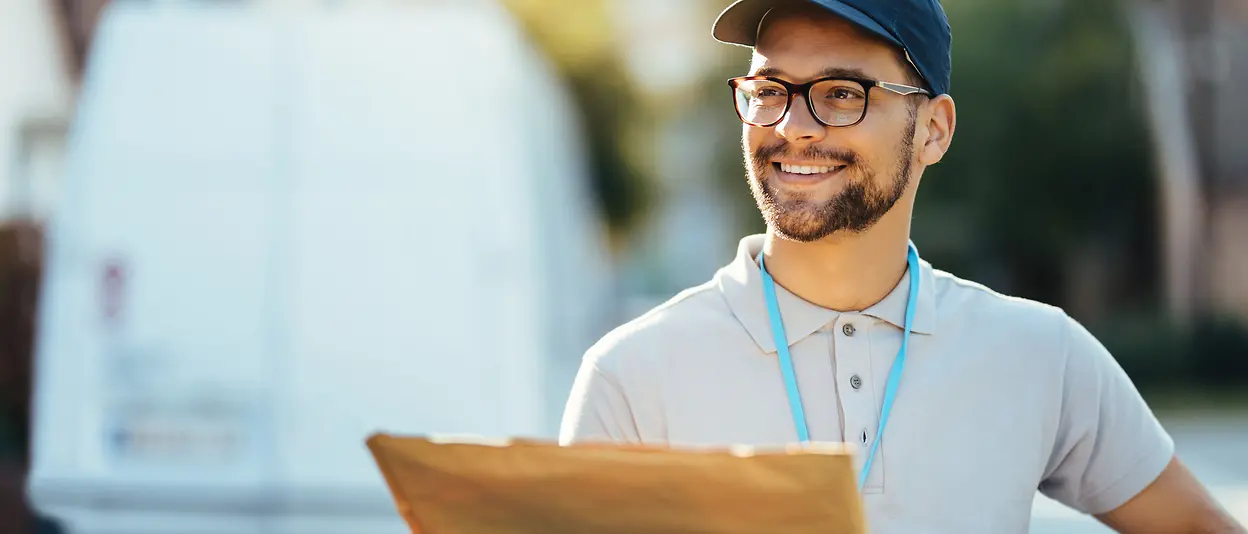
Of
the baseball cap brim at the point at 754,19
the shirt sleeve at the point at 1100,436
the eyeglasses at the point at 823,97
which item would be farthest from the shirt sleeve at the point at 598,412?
the shirt sleeve at the point at 1100,436

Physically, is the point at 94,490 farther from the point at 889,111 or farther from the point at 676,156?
the point at 676,156

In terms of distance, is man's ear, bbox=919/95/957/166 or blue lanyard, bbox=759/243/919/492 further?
man's ear, bbox=919/95/957/166

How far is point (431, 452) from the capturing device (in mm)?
1667

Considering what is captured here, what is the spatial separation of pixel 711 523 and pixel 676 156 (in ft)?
85.1

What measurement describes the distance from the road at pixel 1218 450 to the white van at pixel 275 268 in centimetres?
445

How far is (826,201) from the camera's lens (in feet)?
7.00

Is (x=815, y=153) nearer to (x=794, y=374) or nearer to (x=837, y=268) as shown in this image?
(x=837, y=268)

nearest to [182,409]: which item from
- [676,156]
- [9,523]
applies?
[9,523]

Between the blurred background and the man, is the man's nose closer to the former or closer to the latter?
the man

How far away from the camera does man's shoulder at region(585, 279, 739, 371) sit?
6.95 feet

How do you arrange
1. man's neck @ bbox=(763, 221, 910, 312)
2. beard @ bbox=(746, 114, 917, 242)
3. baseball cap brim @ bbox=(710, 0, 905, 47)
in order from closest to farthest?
baseball cap brim @ bbox=(710, 0, 905, 47)
beard @ bbox=(746, 114, 917, 242)
man's neck @ bbox=(763, 221, 910, 312)

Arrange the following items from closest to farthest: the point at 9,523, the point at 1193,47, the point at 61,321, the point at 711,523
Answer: the point at 711,523, the point at 61,321, the point at 9,523, the point at 1193,47

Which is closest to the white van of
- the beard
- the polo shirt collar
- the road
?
the polo shirt collar

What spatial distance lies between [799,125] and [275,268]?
9.19 feet
